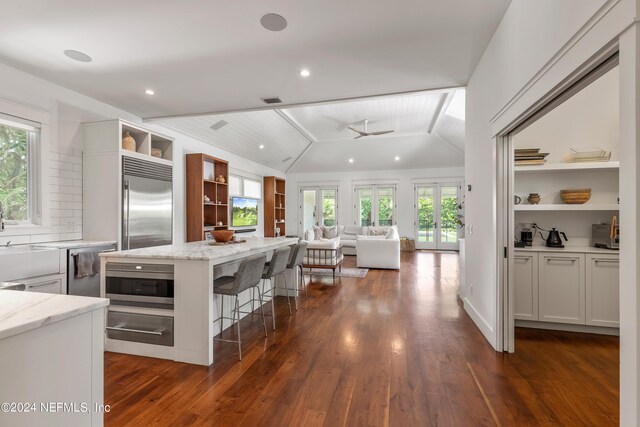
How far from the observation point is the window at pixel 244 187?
782 cm

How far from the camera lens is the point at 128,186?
4.06 meters

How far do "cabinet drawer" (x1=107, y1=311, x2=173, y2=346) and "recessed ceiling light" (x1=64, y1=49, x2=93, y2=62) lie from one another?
2538mm

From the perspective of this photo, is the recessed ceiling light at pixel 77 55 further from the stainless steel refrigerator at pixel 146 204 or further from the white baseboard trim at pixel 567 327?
the white baseboard trim at pixel 567 327

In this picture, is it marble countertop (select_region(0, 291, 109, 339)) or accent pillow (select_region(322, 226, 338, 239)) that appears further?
accent pillow (select_region(322, 226, 338, 239))

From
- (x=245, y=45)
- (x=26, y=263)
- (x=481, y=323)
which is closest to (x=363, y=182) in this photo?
(x=481, y=323)

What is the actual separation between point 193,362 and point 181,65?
2.96 meters

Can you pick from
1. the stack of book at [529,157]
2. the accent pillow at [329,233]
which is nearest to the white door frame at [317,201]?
the accent pillow at [329,233]

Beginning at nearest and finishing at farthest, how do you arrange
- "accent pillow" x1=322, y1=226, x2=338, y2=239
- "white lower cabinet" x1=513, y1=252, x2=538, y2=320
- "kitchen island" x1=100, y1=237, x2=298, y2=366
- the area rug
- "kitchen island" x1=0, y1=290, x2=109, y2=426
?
"kitchen island" x1=0, y1=290, x2=109, y2=426, "kitchen island" x1=100, y1=237, x2=298, y2=366, "white lower cabinet" x1=513, y1=252, x2=538, y2=320, the area rug, "accent pillow" x1=322, y1=226, x2=338, y2=239

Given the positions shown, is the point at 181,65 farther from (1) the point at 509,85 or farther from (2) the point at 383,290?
(2) the point at 383,290

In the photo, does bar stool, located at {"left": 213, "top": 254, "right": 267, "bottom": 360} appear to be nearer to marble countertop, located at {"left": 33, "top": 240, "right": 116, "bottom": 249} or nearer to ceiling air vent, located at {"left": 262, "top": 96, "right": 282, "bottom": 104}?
marble countertop, located at {"left": 33, "top": 240, "right": 116, "bottom": 249}

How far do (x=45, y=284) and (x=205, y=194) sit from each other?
368cm

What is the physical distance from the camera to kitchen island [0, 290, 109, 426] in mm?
937

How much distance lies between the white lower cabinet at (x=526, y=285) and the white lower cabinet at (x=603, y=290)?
0.45 metres

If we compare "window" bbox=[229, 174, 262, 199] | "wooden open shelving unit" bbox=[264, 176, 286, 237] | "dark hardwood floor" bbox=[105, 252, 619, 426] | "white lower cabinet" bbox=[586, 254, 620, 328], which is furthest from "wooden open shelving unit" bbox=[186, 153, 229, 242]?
"white lower cabinet" bbox=[586, 254, 620, 328]
